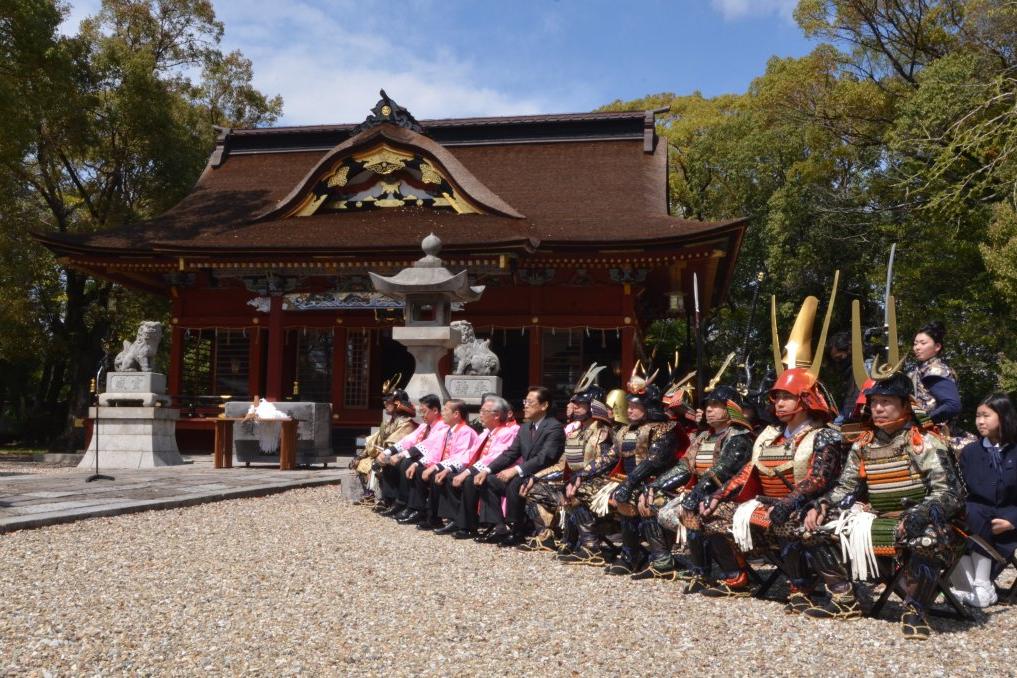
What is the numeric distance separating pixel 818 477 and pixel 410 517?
167 inches

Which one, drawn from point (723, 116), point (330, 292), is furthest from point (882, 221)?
point (330, 292)

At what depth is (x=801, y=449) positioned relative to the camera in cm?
471

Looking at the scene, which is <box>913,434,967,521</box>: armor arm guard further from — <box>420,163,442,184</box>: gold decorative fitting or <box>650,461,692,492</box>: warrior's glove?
<box>420,163,442,184</box>: gold decorative fitting

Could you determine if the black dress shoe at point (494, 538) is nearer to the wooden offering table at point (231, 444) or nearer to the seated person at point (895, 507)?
the seated person at point (895, 507)

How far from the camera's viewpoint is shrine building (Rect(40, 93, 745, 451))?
1611 centimetres

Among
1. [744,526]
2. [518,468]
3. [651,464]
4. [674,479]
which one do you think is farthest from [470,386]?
[744,526]

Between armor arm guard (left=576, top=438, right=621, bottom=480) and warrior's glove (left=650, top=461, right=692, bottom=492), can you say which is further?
armor arm guard (left=576, top=438, right=621, bottom=480)

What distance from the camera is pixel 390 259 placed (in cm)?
1596

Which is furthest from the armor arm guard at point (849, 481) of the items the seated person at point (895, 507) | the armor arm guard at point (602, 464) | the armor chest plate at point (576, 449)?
the armor chest plate at point (576, 449)

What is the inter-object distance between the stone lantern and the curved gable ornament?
22.3ft

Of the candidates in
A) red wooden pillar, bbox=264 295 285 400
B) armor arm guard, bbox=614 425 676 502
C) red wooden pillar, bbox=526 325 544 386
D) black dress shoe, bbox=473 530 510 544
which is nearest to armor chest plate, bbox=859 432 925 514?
armor arm guard, bbox=614 425 676 502

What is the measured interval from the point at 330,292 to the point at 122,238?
14.1ft

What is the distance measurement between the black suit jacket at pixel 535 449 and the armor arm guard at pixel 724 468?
1.66m

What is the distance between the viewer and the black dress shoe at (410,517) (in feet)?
25.6
